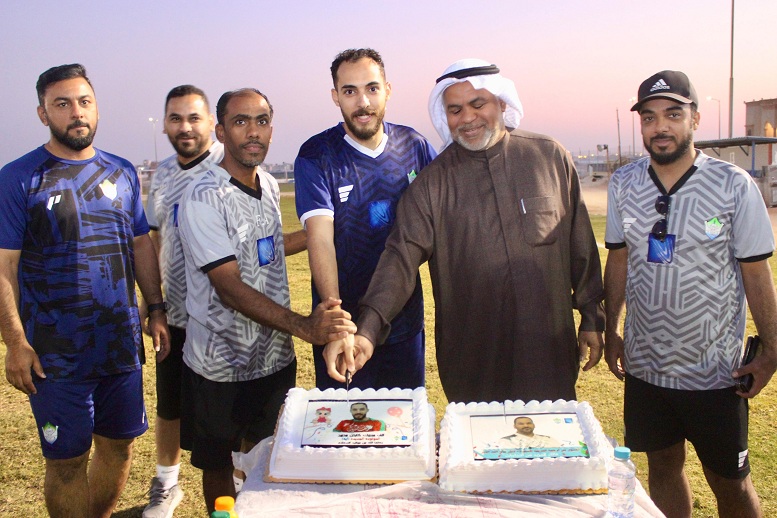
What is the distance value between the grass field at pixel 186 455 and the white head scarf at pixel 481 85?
1.74m

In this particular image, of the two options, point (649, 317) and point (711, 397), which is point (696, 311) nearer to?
point (649, 317)

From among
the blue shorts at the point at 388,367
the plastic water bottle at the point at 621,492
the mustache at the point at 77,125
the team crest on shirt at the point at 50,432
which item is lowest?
the team crest on shirt at the point at 50,432

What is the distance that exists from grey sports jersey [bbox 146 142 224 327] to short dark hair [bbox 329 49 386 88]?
3.11 ft

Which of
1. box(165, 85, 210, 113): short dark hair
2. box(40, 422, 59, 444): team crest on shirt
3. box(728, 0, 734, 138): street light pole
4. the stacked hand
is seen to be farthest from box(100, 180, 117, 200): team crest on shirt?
box(728, 0, 734, 138): street light pole

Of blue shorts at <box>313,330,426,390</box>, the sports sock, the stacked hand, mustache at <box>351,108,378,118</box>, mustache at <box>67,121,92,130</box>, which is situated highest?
mustache at <box>67,121,92,130</box>

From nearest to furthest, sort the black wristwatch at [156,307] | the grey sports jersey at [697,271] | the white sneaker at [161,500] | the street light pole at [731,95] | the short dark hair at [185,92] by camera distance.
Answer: the grey sports jersey at [697,271] < the black wristwatch at [156,307] < the white sneaker at [161,500] < the short dark hair at [185,92] < the street light pole at [731,95]

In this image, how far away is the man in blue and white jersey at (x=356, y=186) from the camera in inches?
130

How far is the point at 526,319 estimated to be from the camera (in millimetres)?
3129

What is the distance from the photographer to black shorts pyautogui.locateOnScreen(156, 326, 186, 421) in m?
4.18

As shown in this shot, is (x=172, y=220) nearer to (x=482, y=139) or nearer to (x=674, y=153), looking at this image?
(x=482, y=139)

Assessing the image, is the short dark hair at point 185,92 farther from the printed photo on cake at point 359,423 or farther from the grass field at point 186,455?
the printed photo on cake at point 359,423

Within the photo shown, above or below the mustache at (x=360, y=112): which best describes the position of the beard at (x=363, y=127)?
below

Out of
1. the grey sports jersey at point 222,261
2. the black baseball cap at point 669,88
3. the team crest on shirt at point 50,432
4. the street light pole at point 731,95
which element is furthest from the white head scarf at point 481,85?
the street light pole at point 731,95

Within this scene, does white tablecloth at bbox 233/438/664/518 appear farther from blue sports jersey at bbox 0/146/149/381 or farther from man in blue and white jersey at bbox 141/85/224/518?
man in blue and white jersey at bbox 141/85/224/518
